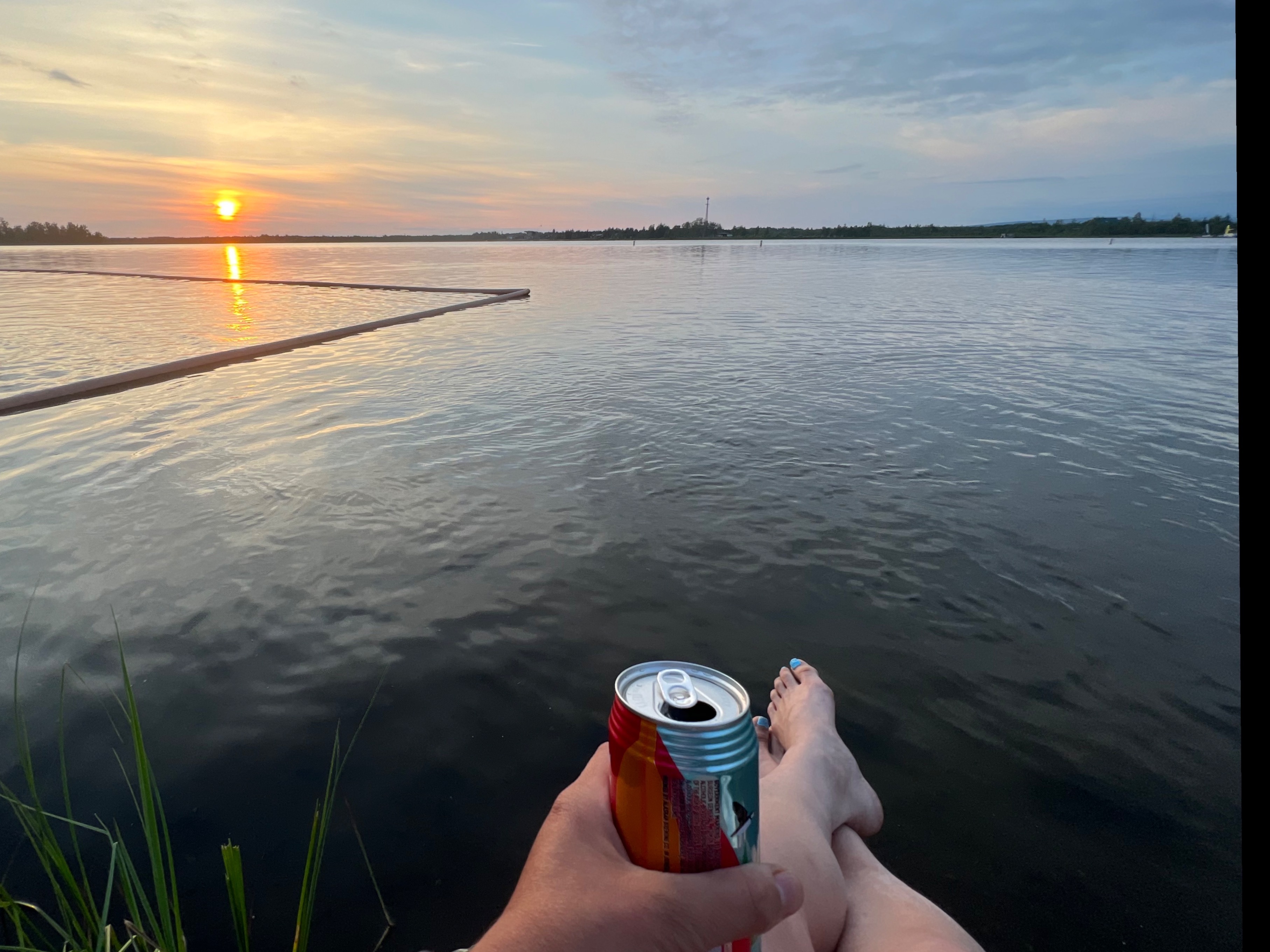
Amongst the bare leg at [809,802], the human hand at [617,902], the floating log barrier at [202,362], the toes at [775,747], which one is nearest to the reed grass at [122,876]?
the human hand at [617,902]

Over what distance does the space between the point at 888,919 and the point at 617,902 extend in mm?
984

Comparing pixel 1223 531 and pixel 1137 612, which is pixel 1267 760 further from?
pixel 1223 531

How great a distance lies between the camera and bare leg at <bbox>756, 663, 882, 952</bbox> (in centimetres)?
151

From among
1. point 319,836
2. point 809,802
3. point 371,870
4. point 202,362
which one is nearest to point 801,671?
point 809,802

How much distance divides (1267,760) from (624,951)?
726mm

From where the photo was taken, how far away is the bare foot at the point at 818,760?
1914 millimetres

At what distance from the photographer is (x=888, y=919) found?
1.54 meters

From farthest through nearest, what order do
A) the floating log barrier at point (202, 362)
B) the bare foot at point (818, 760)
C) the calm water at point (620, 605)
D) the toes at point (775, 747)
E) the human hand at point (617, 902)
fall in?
the floating log barrier at point (202, 362), the toes at point (775, 747), the calm water at point (620, 605), the bare foot at point (818, 760), the human hand at point (617, 902)

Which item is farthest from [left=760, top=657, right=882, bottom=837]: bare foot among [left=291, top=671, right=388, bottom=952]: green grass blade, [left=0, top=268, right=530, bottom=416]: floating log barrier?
[left=0, top=268, right=530, bottom=416]: floating log barrier

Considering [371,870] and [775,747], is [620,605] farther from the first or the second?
[371,870]

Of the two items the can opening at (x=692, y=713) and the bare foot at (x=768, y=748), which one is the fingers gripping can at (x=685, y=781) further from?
the bare foot at (x=768, y=748)

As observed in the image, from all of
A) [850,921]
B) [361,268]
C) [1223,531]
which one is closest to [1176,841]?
[850,921]

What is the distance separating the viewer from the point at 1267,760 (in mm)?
604

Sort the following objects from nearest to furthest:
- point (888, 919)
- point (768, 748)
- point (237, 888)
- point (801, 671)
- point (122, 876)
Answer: point (237, 888) → point (122, 876) → point (888, 919) → point (768, 748) → point (801, 671)
